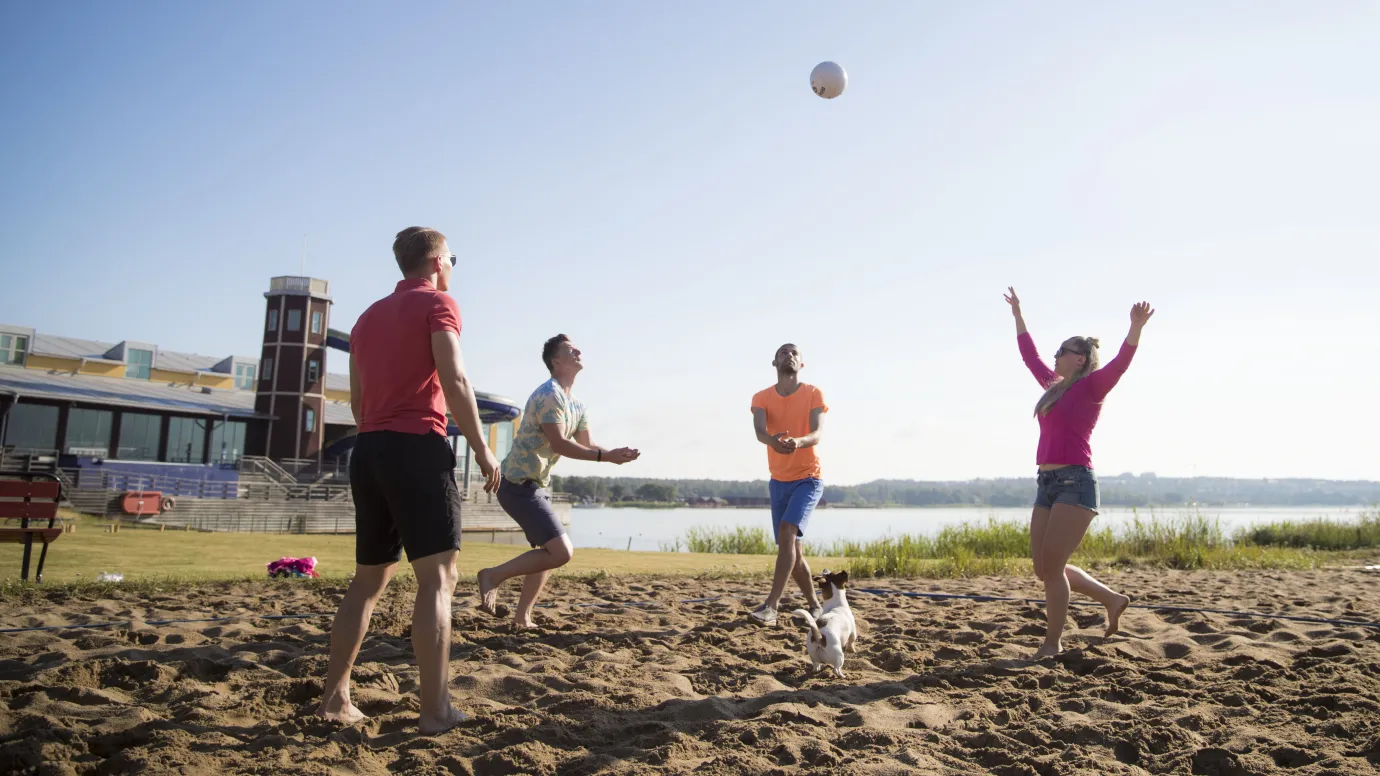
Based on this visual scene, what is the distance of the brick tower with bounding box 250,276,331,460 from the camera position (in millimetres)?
35906

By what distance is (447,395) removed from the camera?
3.24 metres

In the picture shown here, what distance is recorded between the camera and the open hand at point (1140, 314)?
15.3ft

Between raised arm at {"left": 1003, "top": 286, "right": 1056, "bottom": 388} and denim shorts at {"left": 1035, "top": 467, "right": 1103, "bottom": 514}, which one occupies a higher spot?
raised arm at {"left": 1003, "top": 286, "right": 1056, "bottom": 388}

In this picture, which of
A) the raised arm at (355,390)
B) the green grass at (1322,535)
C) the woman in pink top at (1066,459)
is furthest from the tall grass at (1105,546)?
the raised arm at (355,390)

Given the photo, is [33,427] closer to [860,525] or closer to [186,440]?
[186,440]

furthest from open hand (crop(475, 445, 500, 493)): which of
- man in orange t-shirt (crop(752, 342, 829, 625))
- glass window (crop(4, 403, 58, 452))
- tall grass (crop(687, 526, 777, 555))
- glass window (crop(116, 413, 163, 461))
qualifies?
glass window (crop(116, 413, 163, 461))

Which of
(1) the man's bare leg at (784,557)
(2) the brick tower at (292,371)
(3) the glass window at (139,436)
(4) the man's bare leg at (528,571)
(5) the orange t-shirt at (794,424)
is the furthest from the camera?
(2) the brick tower at (292,371)

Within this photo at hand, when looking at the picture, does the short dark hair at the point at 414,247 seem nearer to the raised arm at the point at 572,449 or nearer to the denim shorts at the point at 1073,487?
the raised arm at the point at 572,449

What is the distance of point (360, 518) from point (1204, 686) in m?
3.76

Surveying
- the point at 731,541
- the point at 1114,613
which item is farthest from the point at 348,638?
the point at 731,541

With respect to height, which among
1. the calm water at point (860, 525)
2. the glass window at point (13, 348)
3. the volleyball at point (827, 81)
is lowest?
the calm water at point (860, 525)

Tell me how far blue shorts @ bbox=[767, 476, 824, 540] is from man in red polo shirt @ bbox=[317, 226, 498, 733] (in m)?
2.78

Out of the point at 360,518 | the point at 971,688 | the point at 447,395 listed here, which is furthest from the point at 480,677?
the point at 971,688

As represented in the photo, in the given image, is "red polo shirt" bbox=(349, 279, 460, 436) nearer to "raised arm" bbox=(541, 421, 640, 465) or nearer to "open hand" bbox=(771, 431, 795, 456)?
"raised arm" bbox=(541, 421, 640, 465)
